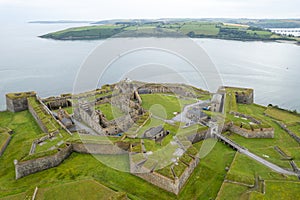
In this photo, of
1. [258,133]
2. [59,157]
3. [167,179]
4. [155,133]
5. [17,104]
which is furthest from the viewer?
[17,104]

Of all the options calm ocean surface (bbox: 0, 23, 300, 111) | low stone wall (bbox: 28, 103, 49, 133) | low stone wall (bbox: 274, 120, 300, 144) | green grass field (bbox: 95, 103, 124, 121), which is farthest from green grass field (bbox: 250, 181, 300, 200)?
calm ocean surface (bbox: 0, 23, 300, 111)

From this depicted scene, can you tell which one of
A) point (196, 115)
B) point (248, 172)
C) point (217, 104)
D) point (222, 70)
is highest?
point (222, 70)

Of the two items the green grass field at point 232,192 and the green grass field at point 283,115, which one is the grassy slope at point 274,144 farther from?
the green grass field at point 232,192

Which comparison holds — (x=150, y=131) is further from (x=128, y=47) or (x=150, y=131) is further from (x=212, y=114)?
(x=128, y=47)

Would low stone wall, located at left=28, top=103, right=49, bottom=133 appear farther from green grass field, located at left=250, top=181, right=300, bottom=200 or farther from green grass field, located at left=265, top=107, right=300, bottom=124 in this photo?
green grass field, located at left=265, top=107, right=300, bottom=124

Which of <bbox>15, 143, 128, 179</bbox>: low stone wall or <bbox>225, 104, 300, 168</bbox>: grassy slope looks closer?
<bbox>15, 143, 128, 179</bbox>: low stone wall

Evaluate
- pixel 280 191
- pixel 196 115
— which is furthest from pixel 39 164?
pixel 280 191

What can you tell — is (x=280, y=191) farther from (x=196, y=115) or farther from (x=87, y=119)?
(x=87, y=119)
